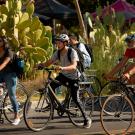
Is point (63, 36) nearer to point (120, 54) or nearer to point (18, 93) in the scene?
point (18, 93)

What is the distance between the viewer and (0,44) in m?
10.3

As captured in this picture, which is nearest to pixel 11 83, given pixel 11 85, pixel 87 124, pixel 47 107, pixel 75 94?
pixel 11 85

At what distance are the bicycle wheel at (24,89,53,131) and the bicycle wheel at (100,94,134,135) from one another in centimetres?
103

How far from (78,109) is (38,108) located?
0.71m

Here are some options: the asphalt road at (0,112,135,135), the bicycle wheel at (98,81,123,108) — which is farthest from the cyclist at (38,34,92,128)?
the bicycle wheel at (98,81,123,108)

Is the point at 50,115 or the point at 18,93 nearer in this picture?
the point at 50,115

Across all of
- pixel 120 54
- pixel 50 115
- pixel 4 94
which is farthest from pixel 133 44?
pixel 120 54

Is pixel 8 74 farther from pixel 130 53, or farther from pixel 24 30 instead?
pixel 24 30

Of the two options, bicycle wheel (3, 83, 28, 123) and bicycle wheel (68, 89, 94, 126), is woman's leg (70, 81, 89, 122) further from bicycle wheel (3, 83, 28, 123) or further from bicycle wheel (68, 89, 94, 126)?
bicycle wheel (3, 83, 28, 123)

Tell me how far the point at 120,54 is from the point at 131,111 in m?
6.75

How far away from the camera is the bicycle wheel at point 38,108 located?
9.91 metres

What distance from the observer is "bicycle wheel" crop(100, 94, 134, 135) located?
935 cm

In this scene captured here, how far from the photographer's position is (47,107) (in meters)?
10.1

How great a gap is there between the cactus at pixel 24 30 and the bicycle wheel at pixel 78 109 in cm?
492
